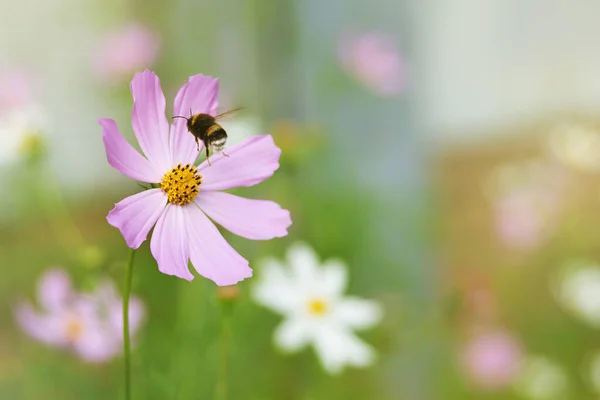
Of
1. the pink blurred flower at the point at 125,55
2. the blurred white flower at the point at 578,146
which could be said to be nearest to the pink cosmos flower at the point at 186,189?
the pink blurred flower at the point at 125,55

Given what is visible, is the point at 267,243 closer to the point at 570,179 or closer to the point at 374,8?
the point at 374,8

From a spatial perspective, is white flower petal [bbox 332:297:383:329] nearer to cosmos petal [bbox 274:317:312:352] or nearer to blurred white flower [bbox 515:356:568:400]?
cosmos petal [bbox 274:317:312:352]

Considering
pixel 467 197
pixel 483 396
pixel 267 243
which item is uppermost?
pixel 267 243

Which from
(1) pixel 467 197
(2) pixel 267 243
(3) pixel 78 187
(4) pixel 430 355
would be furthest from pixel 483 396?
(3) pixel 78 187

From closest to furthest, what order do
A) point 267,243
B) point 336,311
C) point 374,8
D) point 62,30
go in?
1. point 336,311
2. point 267,243
3. point 62,30
4. point 374,8

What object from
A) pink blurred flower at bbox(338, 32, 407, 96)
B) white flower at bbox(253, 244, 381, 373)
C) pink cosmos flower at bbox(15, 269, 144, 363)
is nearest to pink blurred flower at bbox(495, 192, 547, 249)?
pink blurred flower at bbox(338, 32, 407, 96)

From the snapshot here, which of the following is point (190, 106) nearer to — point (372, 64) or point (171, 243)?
point (171, 243)
